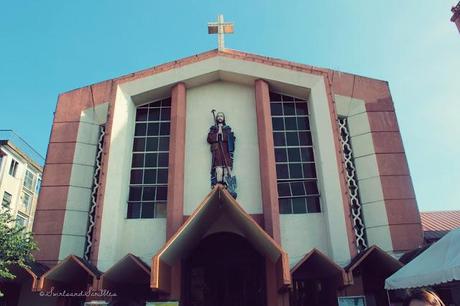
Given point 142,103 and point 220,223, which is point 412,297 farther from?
point 142,103

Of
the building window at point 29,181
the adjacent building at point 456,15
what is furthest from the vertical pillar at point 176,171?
the building window at point 29,181

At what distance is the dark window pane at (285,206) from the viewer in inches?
416

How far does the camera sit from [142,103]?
12.4 metres

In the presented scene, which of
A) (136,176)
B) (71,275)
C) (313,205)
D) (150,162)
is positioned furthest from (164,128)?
(313,205)

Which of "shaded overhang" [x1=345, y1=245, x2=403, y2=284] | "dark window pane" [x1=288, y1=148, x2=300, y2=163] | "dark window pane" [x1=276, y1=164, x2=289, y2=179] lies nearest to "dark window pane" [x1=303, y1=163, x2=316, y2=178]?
"dark window pane" [x1=288, y1=148, x2=300, y2=163]

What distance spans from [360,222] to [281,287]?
310 cm

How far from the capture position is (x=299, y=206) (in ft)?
34.9

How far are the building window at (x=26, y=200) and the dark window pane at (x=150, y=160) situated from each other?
17.0m

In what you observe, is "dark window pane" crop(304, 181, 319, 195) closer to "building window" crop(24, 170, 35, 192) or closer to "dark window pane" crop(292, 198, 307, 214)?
"dark window pane" crop(292, 198, 307, 214)

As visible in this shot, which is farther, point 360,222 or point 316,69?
point 316,69

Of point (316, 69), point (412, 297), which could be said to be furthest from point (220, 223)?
point (412, 297)

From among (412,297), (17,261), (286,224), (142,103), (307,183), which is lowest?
(412,297)

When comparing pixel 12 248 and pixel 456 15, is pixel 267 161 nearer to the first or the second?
pixel 12 248

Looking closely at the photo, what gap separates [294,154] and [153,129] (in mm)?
4382
